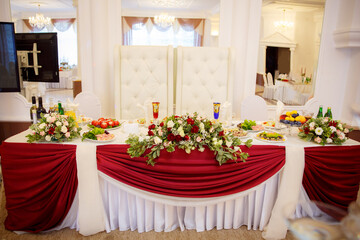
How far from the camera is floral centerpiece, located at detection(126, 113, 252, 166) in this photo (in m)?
1.91

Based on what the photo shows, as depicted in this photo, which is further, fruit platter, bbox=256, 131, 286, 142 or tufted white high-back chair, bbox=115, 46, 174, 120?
tufted white high-back chair, bbox=115, 46, 174, 120

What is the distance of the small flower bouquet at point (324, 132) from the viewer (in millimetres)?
2162

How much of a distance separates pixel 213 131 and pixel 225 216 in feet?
2.53

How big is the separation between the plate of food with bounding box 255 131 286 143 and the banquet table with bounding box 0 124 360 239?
0.06 metres

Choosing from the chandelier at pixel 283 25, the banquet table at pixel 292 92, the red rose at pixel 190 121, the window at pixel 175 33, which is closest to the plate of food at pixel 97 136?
the red rose at pixel 190 121

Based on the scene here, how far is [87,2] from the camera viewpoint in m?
3.60

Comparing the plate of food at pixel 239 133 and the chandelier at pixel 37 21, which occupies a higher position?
the chandelier at pixel 37 21

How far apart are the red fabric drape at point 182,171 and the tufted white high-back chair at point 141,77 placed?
1.53 meters

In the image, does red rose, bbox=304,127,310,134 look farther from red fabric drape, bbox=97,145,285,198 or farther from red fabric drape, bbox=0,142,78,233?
red fabric drape, bbox=0,142,78,233

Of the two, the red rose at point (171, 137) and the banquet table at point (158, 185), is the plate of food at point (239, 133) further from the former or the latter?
the red rose at point (171, 137)

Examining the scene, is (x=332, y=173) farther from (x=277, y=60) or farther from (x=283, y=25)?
(x=283, y=25)

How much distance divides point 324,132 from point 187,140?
1.15m

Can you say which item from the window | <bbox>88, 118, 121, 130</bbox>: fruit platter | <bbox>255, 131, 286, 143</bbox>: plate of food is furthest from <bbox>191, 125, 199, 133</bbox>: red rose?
the window

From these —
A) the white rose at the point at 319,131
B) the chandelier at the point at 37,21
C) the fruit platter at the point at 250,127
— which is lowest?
the fruit platter at the point at 250,127
